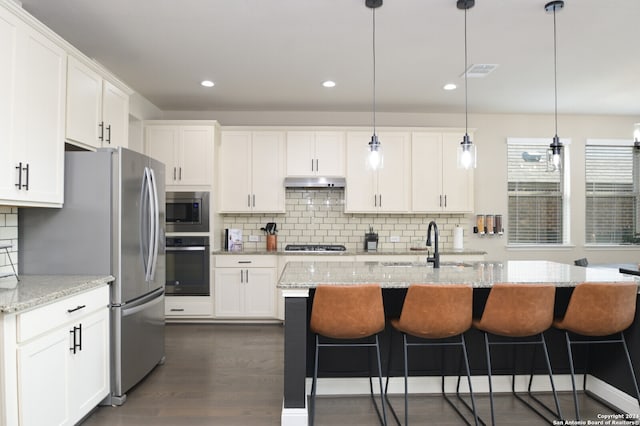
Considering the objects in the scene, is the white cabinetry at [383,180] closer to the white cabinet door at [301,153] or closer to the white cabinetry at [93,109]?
the white cabinet door at [301,153]

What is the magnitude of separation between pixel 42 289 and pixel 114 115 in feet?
5.41

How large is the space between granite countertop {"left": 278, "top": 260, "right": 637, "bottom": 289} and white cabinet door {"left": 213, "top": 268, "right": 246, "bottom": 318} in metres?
1.89

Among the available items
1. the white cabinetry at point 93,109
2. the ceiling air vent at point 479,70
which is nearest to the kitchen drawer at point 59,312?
the white cabinetry at point 93,109

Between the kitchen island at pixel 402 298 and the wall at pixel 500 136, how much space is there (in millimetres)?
2421

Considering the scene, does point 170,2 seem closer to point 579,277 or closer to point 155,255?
point 155,255

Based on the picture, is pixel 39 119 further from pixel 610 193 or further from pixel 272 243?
pixel 610 193

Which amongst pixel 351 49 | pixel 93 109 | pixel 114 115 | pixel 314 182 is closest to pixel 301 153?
pixel 314 182

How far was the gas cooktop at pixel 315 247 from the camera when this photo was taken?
5332 mm

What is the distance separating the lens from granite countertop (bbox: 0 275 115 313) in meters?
2.00

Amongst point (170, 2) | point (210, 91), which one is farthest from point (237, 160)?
point (170, 2)

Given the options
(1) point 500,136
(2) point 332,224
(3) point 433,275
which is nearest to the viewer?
A: (3) point 433,275

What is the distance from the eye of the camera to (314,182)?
17.3 feet

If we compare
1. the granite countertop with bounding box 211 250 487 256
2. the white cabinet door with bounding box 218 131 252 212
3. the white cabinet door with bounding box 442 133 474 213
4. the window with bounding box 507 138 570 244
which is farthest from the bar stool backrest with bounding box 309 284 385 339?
the window with bounding box 507 138 570 244

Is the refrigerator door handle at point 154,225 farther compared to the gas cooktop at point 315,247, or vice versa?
the gas cooktop at point 315,247
